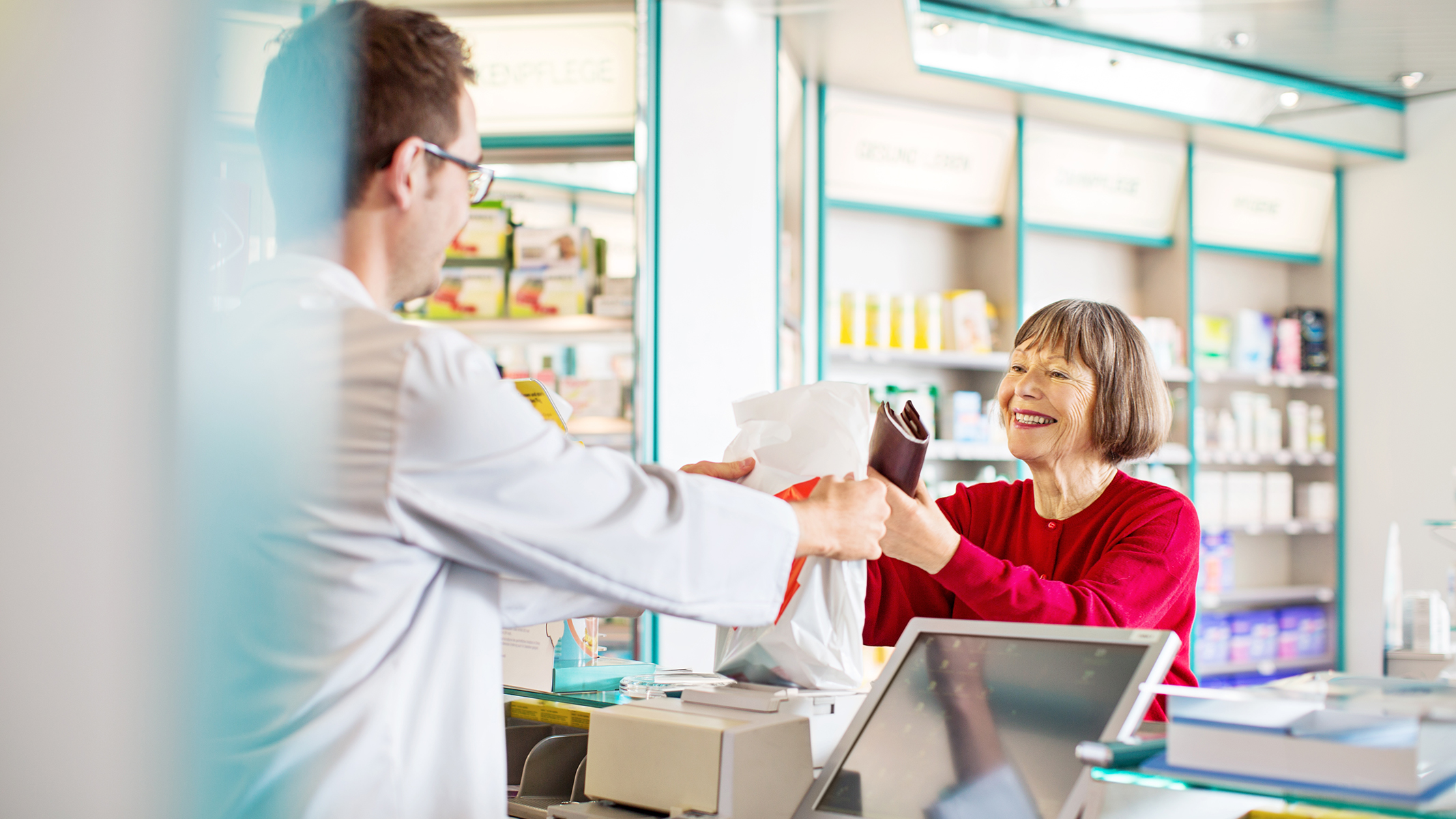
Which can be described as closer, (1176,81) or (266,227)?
(266,227)

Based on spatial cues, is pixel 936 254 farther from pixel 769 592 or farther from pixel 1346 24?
pixel 769 592

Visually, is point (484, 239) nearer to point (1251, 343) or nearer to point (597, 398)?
point (597, 398)

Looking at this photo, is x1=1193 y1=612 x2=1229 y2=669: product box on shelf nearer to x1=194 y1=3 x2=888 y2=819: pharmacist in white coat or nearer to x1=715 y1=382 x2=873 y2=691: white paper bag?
x1=715 y1=382 x2=873 y2=691: white paper bag

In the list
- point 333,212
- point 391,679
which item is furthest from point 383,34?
point 391,679

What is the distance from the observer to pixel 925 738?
1168 mm

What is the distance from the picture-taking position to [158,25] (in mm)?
781

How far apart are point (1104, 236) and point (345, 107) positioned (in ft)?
16.5

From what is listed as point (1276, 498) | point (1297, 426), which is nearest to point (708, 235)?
point (1276, 498)

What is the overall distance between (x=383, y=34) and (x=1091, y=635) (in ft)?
3.21

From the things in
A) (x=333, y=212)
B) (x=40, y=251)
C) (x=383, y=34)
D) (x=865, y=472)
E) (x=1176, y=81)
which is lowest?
(x=865, y=472)

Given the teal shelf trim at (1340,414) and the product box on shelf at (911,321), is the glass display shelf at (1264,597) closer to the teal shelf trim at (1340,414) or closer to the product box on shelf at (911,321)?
the teal shelf trim at (1340,414)

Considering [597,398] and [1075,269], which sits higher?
[1075,269]

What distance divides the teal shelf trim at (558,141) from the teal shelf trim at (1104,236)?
232cm

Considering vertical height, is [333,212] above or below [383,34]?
below
